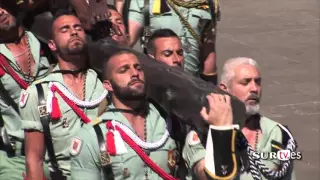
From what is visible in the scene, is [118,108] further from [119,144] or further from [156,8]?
[156,8]

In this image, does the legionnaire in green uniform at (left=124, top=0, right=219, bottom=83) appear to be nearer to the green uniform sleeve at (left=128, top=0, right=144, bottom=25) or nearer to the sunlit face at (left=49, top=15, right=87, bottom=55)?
the green uniform sleeve at (left=128, top=0, right=144, bottom=25)

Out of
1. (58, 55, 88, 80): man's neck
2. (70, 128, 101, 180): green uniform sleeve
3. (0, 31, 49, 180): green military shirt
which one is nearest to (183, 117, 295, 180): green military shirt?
(70, 128, 101, 180): green uniform sleeve

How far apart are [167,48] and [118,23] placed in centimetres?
55

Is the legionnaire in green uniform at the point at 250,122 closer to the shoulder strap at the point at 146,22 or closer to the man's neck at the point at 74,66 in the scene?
the man's neck at the point at 74,66

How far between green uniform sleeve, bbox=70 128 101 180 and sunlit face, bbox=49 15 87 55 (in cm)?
87

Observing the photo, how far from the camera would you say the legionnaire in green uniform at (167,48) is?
5938mm

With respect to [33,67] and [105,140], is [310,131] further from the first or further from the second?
[105,140]

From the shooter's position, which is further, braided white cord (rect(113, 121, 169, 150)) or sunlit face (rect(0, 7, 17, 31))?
sunlit face (rect(0, 7, 17, 31))

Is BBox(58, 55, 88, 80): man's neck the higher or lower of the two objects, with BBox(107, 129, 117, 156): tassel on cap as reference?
higher

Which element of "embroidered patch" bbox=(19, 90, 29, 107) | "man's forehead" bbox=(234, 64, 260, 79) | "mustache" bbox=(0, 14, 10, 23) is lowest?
"embroidered patch" bbox=(19, 90, 29, 107)

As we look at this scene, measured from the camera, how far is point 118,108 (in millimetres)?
5207

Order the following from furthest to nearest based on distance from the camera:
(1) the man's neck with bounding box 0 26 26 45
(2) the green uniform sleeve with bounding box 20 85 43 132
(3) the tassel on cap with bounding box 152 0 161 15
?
(3) the tassel on cap with bounding box 152 0 161 15, (1) the man's neck with bounding box 0 26 26 45, (2) the green uniform sleeve with bounding box 20 85 43 132

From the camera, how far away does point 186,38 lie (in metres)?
6.73

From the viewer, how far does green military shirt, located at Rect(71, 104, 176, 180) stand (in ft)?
16.6
